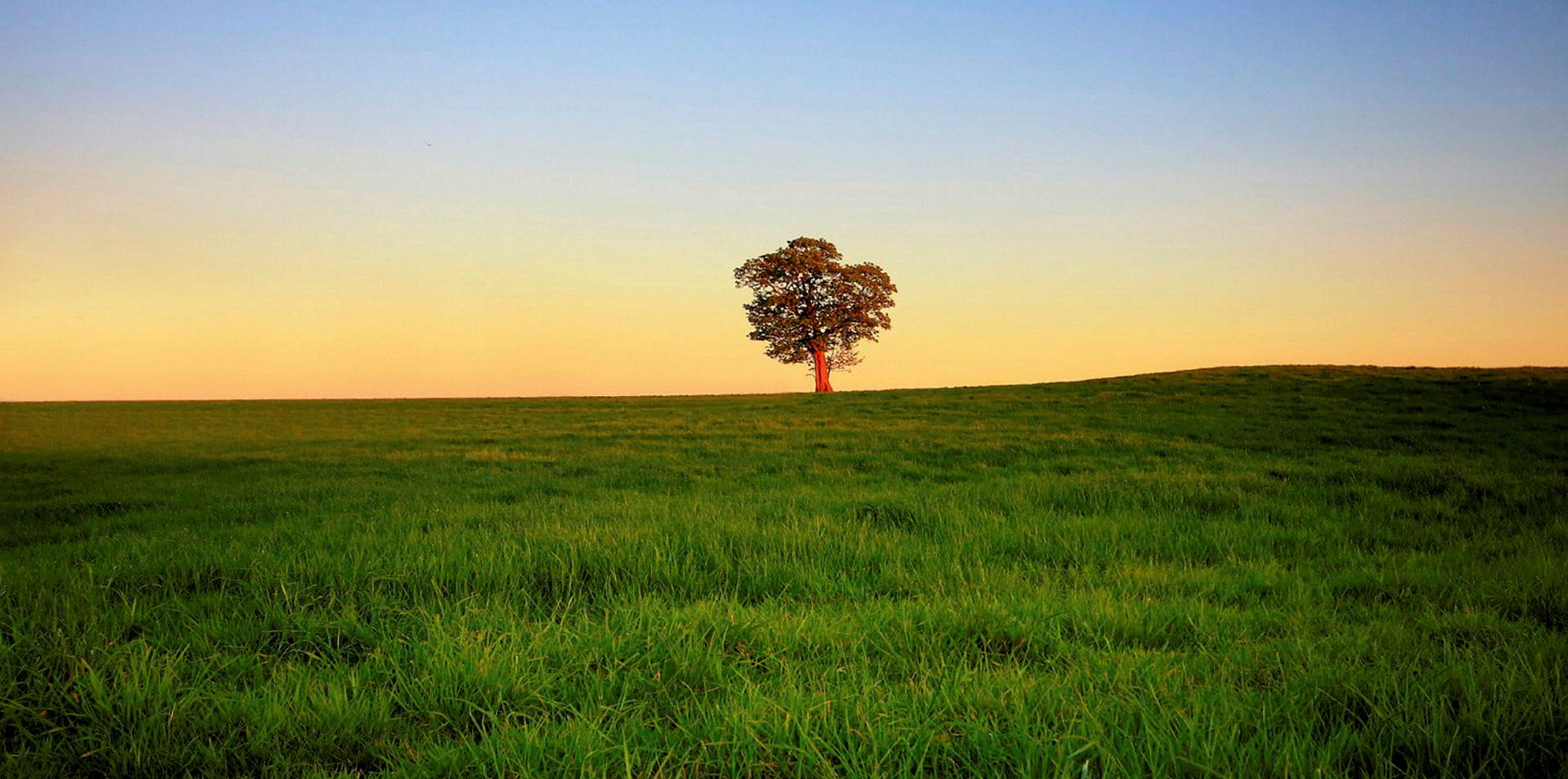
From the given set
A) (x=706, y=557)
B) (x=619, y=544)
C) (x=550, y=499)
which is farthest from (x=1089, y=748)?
(x=550, y=499)

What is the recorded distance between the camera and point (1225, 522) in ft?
25.3

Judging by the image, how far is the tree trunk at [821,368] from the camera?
54156mm

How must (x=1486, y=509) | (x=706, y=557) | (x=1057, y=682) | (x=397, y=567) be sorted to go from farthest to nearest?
(x=1486, y=509) → (x=706, y=557) → (x=397, y=567) → (x=1057, y=682)

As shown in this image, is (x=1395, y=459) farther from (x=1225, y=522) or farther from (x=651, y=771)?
(x=651, y=771)

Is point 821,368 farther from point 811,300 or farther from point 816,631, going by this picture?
point 816,631

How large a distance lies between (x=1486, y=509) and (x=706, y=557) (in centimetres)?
966

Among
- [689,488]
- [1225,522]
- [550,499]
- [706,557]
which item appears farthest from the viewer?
[689,488]

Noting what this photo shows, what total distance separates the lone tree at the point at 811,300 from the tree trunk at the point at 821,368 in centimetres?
6

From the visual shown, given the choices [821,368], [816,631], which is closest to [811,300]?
[821,368]

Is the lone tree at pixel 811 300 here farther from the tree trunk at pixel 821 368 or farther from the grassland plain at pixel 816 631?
the grassland plain at pixel 816 631

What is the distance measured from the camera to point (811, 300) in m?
54.0

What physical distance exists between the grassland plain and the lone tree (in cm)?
4192

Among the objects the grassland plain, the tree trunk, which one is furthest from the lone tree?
the grassland plain

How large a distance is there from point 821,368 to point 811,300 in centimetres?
511
